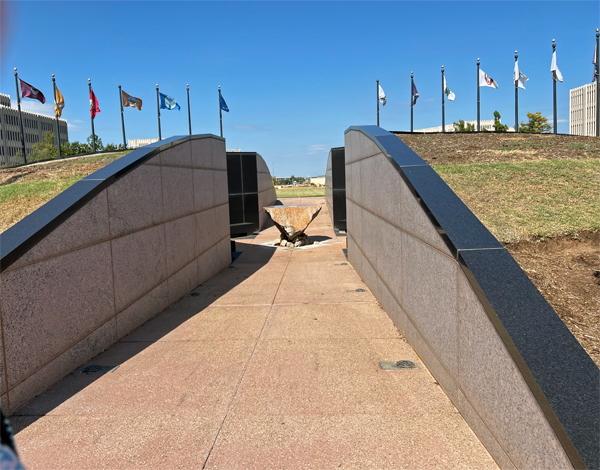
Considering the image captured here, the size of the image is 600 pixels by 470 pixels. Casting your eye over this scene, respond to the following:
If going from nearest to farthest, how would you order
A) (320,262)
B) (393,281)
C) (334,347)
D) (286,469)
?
(286,469) → (334,347) → (393,281) → (320,262)

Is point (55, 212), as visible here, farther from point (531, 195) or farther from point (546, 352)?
point (531, 195)

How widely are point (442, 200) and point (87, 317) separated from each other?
3.85 meters

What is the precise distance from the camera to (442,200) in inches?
158

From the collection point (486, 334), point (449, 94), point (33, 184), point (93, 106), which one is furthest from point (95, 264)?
point (449, 94)

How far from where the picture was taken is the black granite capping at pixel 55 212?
144 inches

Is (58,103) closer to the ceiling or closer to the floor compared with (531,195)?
closer to the ceiling

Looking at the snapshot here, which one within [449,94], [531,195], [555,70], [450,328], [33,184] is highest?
[555,70]

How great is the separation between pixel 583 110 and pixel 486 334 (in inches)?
4580

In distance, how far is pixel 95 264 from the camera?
483cm

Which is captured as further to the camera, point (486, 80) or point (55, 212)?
point (486, 80)

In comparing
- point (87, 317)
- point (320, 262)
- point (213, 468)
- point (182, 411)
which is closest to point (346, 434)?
point (213, 468)

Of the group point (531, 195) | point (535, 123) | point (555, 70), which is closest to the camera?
point (531, 195)

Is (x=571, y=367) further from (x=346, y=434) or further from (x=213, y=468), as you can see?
(x=213, y=468)

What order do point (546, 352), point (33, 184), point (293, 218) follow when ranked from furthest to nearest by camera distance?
point (33, 184), point (293, 218), point (546, 352)
